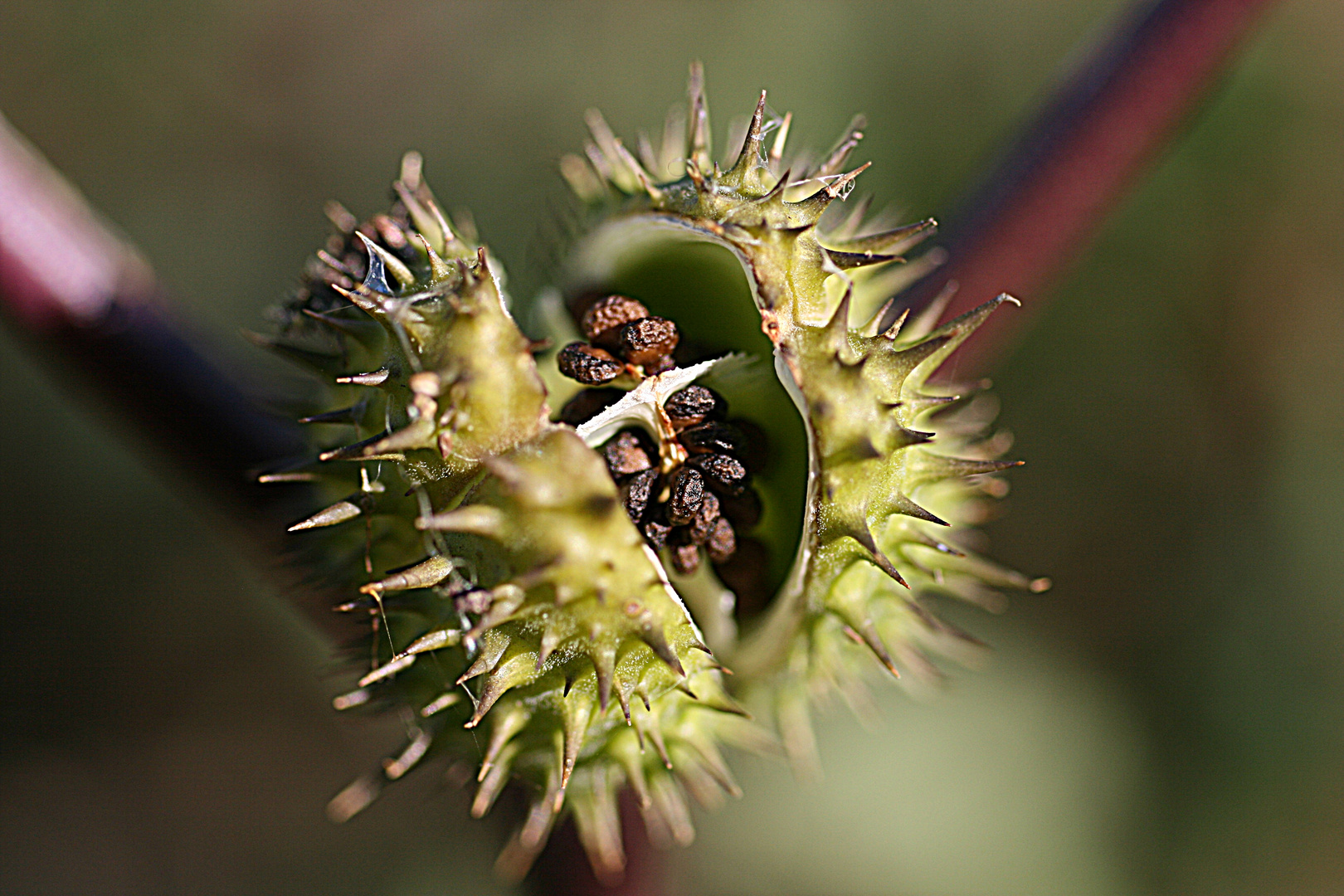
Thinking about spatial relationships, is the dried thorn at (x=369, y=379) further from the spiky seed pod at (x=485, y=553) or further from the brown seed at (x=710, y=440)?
the brown seed at (x=710, y=440)

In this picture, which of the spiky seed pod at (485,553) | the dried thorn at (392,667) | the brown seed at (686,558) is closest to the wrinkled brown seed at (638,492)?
the brown seed at (686,558)

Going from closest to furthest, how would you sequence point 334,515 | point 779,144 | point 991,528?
point 334,515 → point 779,144 → point 991,528

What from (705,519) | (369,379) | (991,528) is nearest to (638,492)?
(705,519)

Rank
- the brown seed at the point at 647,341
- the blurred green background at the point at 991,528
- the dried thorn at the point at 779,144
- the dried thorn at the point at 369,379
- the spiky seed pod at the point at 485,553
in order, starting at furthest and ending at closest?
the blurred green background at the point at 991,528
the brown seed at the point at 647,341
the dried thorn at the point at 779,144
the dried thorn at the point at 369,379
the spiky seed pod at the point at 485,553

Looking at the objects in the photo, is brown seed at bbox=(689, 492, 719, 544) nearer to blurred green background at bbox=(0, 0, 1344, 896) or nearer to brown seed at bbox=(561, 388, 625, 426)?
brown seed at bbox=(561, 388, 625, 426)

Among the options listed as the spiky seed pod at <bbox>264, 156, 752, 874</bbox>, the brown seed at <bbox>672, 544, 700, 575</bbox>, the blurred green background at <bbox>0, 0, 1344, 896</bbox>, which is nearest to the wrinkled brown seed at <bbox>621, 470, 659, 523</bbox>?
the brown seed at <bbox>672, 544, 700, 575</bbox>

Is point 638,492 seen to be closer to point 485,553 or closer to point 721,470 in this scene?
point 721,470

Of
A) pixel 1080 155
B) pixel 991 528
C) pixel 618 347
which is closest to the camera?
pixel 618 347
